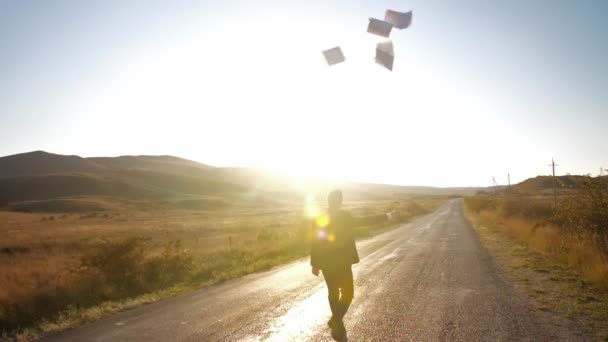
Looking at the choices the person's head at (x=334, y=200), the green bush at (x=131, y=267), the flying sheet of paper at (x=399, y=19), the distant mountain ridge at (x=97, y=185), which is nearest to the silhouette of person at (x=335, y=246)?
the person's head at (x=334, y=200)

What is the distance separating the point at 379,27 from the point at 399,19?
1.79 feet

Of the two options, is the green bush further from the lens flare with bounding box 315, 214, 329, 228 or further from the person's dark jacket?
the lens flare with bounding box 315, 214, 329, 228

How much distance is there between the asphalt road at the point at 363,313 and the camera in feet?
23.7

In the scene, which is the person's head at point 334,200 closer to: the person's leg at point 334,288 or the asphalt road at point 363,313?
the person's leg at point 334,288

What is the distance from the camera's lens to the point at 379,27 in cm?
945

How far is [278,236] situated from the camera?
94.4ft

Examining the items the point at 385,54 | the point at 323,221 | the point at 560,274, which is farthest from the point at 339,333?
the point at 560,274

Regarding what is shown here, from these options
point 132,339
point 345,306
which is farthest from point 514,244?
point 132,339

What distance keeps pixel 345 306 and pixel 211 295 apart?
5284 millimetres

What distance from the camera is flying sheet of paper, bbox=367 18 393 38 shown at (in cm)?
934

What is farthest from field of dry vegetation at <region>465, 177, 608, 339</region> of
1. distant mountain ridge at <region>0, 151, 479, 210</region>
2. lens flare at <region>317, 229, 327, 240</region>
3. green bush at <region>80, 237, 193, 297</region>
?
distant mountain ridge at <region>0, 151, 479, 210</region>

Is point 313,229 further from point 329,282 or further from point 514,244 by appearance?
point 514,244

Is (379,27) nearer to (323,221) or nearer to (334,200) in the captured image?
(334,200)

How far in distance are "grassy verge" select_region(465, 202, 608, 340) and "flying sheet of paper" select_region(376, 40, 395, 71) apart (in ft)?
20.2
